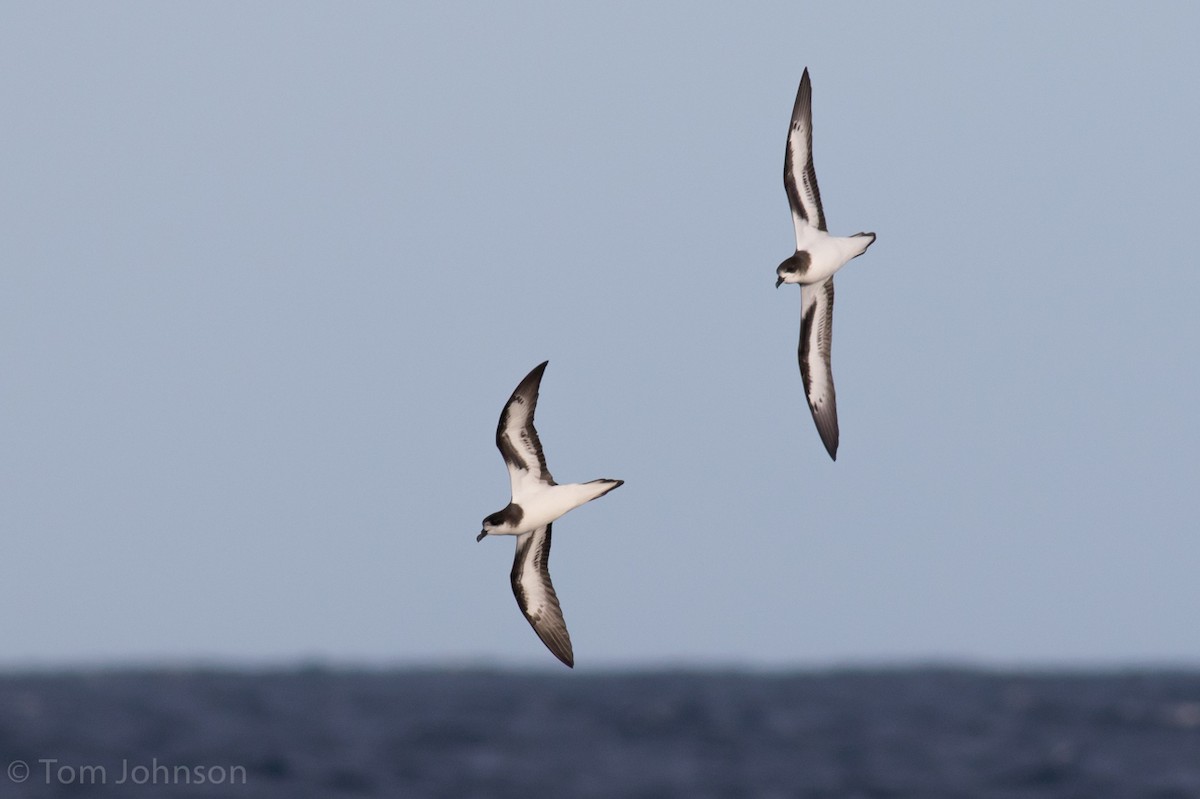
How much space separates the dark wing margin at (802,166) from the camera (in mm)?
17891

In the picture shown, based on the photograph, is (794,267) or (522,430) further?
(794,267)

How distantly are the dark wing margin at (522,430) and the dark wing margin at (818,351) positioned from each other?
3.83 meters

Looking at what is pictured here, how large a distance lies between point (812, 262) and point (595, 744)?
3560cm

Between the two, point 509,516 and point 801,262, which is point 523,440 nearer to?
point 509,516

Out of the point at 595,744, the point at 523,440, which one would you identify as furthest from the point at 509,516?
the point at 595,744

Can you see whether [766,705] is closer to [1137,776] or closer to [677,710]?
[677,710]

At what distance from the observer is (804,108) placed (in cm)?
1794

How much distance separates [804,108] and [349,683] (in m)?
79.0

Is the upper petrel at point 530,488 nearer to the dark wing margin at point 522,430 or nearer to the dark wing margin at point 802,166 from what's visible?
the dark wing margin at point 522,430

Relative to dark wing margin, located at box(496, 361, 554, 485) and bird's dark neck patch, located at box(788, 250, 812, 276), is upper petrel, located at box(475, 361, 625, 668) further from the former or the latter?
bird's dark neck patch, located at box(788, 250, 812, 276)

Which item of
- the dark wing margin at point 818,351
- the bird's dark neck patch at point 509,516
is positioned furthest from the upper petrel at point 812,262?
the bird's dark neck patch at point 509,516

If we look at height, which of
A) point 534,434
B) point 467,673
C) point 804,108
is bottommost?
point 467,673

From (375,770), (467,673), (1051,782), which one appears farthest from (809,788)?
(467,673)

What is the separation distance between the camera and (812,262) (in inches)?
691
